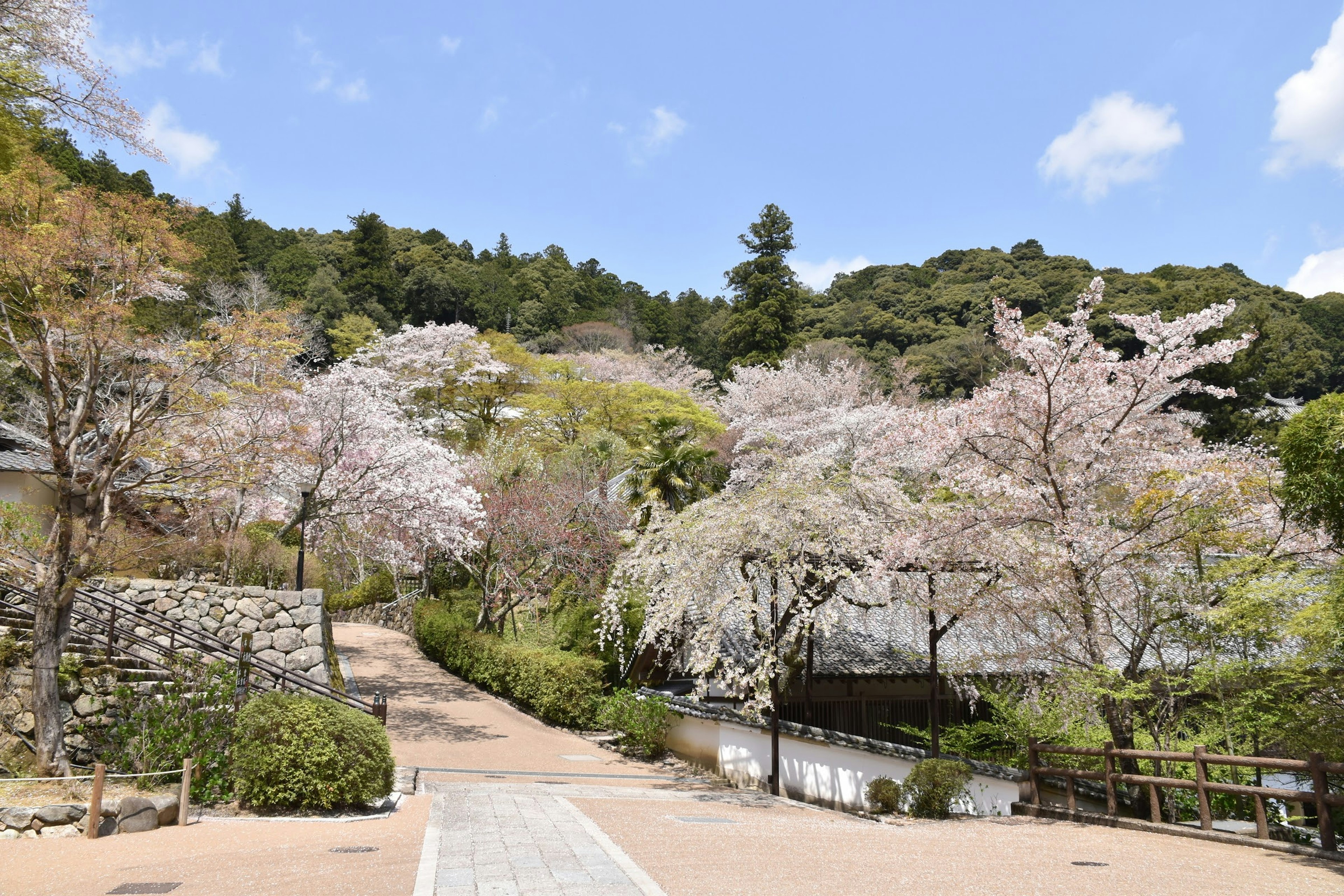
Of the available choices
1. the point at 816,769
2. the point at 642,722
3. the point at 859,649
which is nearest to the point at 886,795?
the point at 816,769

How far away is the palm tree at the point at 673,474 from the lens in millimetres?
20344

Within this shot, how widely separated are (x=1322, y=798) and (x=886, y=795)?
5.99 meters

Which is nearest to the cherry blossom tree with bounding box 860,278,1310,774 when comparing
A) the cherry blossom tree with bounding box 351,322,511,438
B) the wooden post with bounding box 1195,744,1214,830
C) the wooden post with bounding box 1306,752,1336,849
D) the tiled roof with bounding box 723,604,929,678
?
the wooden post with bounding box 1195,744,1214,830

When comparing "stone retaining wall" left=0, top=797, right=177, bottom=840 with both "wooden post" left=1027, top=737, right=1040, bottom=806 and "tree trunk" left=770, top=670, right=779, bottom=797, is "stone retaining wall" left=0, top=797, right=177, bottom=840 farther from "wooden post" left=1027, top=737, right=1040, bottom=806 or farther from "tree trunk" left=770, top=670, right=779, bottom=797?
"wooden post" left=1027, top=737, right=1040, bottom=806

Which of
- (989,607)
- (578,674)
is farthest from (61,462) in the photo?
(989,607)

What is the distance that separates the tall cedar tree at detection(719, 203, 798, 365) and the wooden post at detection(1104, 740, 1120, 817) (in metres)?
32.9

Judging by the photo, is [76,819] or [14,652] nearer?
[76,819]

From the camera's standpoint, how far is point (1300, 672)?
877 cm

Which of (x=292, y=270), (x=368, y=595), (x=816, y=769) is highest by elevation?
(x=292, y=270)

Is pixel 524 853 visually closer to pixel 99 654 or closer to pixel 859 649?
pixel 99 654

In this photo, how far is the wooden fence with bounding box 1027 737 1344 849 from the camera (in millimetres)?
7617

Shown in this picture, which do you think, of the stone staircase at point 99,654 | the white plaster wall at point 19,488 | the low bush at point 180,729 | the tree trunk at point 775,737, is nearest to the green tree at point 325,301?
the white plaster wall at point 19,488

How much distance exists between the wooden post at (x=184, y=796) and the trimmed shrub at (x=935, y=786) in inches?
375

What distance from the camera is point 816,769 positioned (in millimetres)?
13953
